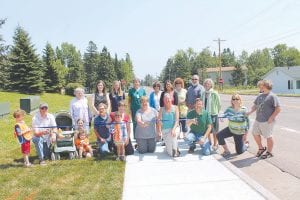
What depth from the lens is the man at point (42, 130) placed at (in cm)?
938

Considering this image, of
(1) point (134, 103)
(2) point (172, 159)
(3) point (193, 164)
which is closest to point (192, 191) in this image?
(3) point (193, 164)

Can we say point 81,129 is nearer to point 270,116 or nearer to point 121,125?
point 121,125

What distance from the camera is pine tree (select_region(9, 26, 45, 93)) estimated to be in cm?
5438

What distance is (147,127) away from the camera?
997 centimetres

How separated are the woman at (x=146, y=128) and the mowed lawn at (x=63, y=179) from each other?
825 millimetres

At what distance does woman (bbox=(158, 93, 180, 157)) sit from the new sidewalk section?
0.23 m

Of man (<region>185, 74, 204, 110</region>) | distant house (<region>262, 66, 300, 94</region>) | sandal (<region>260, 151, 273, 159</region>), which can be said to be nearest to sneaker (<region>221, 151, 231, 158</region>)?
sandal (<region>260, 151, 273, 159</region>)

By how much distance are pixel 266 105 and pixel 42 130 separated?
5.02 metres

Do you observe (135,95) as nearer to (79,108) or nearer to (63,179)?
(79,108)

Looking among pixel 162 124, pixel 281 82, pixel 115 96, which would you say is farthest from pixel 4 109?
pixel 281 82

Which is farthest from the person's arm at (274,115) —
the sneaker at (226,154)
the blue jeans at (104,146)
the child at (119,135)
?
the blue jeans at (104,146)

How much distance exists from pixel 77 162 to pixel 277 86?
234ft

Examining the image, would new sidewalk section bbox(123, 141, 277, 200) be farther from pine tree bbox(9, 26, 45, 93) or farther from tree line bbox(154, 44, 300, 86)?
tree line bbox(154, 44, 300, 86)

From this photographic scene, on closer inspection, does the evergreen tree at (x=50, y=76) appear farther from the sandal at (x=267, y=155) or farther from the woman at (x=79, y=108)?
the sandal at (x=267, y=155)
